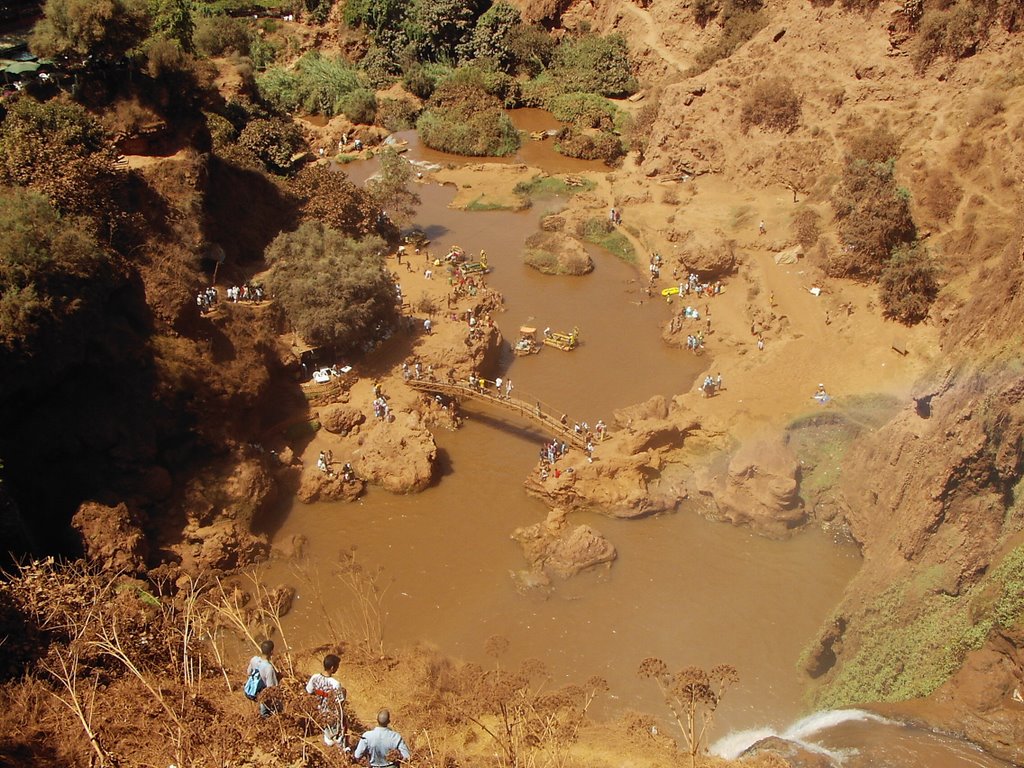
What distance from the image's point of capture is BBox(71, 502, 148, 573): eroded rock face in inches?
760

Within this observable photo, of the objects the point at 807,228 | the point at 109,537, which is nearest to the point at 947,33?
the point at 807,228

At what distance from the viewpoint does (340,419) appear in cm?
2589

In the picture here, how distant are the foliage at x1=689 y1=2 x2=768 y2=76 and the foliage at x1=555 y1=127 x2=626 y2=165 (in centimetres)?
584

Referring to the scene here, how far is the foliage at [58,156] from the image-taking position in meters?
23.7

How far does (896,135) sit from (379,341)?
2348cm

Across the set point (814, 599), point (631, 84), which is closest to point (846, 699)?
point (814, 599)

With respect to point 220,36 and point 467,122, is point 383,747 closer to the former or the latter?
point 467,122

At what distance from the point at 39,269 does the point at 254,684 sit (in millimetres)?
14191

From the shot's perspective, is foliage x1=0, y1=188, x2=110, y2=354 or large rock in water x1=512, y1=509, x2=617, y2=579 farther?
large rock in water x1=512, y1=509, x2=617, y2=579

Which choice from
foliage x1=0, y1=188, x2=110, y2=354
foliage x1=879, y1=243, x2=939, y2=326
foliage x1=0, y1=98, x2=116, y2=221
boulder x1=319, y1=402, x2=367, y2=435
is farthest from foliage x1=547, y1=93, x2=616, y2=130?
foliage x1=0, y1=188, x2=110, y2=354

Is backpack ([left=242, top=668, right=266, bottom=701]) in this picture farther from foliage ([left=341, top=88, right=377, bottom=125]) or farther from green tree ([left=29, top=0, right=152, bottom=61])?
foliage ([left=341, top=88, right=377, bottom=125])

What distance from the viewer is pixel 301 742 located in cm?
1053

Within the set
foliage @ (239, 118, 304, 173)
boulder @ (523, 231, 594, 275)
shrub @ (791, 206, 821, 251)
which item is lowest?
boulder @ (523, 231, 594, 275)

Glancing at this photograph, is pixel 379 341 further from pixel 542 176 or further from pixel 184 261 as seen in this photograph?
pixel 542 176
